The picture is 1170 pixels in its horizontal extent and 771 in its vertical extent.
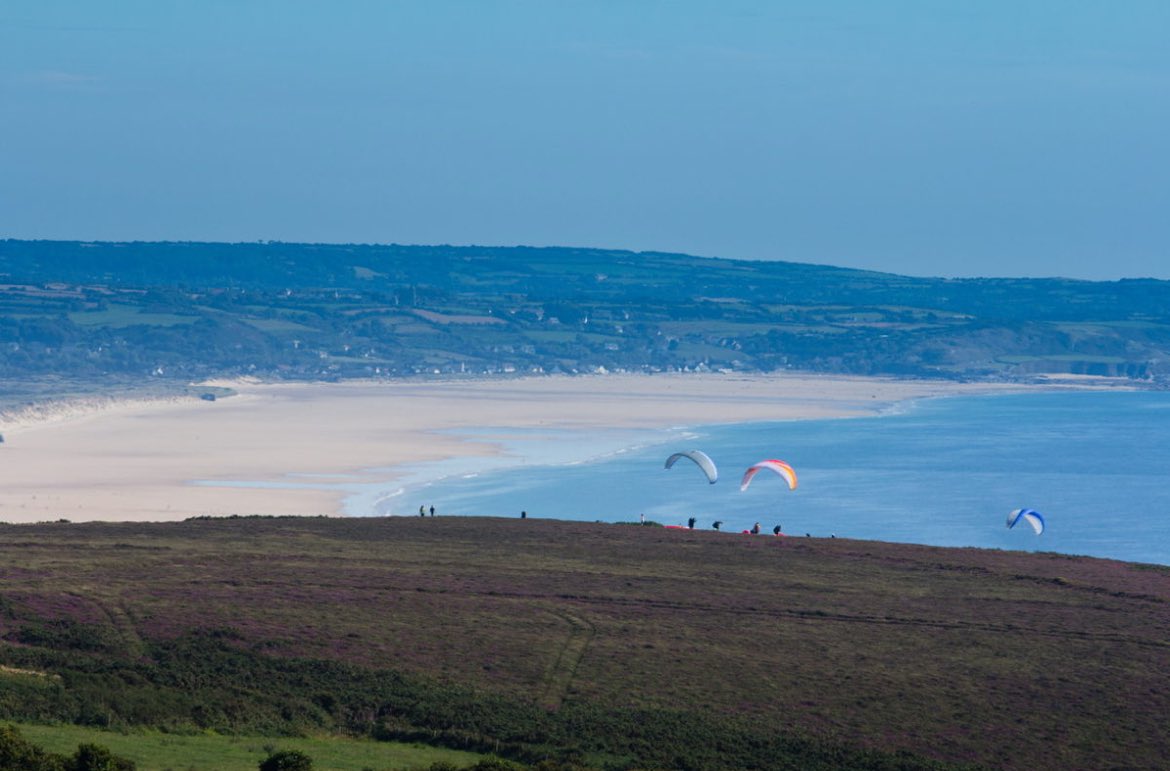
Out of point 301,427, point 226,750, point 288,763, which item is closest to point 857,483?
point 301,427

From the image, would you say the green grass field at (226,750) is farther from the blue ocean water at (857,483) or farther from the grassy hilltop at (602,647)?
the blue ocean water at (857,483)

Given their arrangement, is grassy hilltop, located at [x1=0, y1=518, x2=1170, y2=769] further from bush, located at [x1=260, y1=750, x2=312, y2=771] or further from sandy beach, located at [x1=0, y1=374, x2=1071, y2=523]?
sandy beach, located at [x1=0, y1=374, x2=1071, y2=523]

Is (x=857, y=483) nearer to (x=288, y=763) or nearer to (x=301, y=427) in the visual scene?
(x=301, y=427)

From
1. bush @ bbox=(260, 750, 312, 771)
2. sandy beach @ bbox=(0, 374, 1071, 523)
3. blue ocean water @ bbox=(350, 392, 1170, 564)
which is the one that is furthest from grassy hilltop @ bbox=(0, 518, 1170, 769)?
blue ocean water @ bbox=(350, 392, 1170, 564)

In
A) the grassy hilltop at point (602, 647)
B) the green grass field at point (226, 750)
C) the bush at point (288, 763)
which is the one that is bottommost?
the bush at point (288, 763)

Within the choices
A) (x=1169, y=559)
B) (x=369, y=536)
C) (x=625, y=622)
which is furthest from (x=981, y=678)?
(x=1169, y=559)

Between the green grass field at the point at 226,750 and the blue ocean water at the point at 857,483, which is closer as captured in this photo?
the green grass field at the point at 226,750

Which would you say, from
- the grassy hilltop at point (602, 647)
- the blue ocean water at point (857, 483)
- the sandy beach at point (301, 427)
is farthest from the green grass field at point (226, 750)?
the blue ocean water at point (857, 483)
